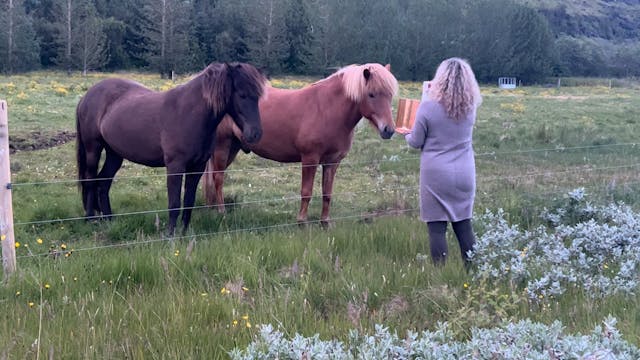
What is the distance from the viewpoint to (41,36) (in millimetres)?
52844

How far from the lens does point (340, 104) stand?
23.2 ft

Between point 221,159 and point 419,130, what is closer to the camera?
point 419,130

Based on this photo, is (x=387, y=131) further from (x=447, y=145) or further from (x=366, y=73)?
(x=447, y=145)

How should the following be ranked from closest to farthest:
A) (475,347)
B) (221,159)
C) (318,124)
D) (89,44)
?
(475,347) → (318,124) → (221,159) → (89,44)

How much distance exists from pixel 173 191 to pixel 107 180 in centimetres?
133

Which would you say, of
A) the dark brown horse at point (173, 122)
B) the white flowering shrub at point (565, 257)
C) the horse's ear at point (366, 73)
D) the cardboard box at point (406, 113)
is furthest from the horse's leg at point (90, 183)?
the white flowering shrub at point (565, 257)

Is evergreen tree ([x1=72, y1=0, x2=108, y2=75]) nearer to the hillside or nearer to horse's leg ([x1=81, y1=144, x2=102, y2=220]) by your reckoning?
horse's leg ([x1=81, y1=144, x2=102, y2=220])

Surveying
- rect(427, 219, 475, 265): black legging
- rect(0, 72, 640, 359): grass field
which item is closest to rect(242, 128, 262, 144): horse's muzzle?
rect(0, 72, 640, 359): grass field

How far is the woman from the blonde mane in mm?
1517

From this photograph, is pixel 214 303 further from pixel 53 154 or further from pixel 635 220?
pixel 53 154

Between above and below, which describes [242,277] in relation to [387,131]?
below

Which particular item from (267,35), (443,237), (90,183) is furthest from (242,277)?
(267,35)

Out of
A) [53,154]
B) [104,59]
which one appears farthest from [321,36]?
[53,154]

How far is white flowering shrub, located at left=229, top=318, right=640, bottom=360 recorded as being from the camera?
2.77 meters
